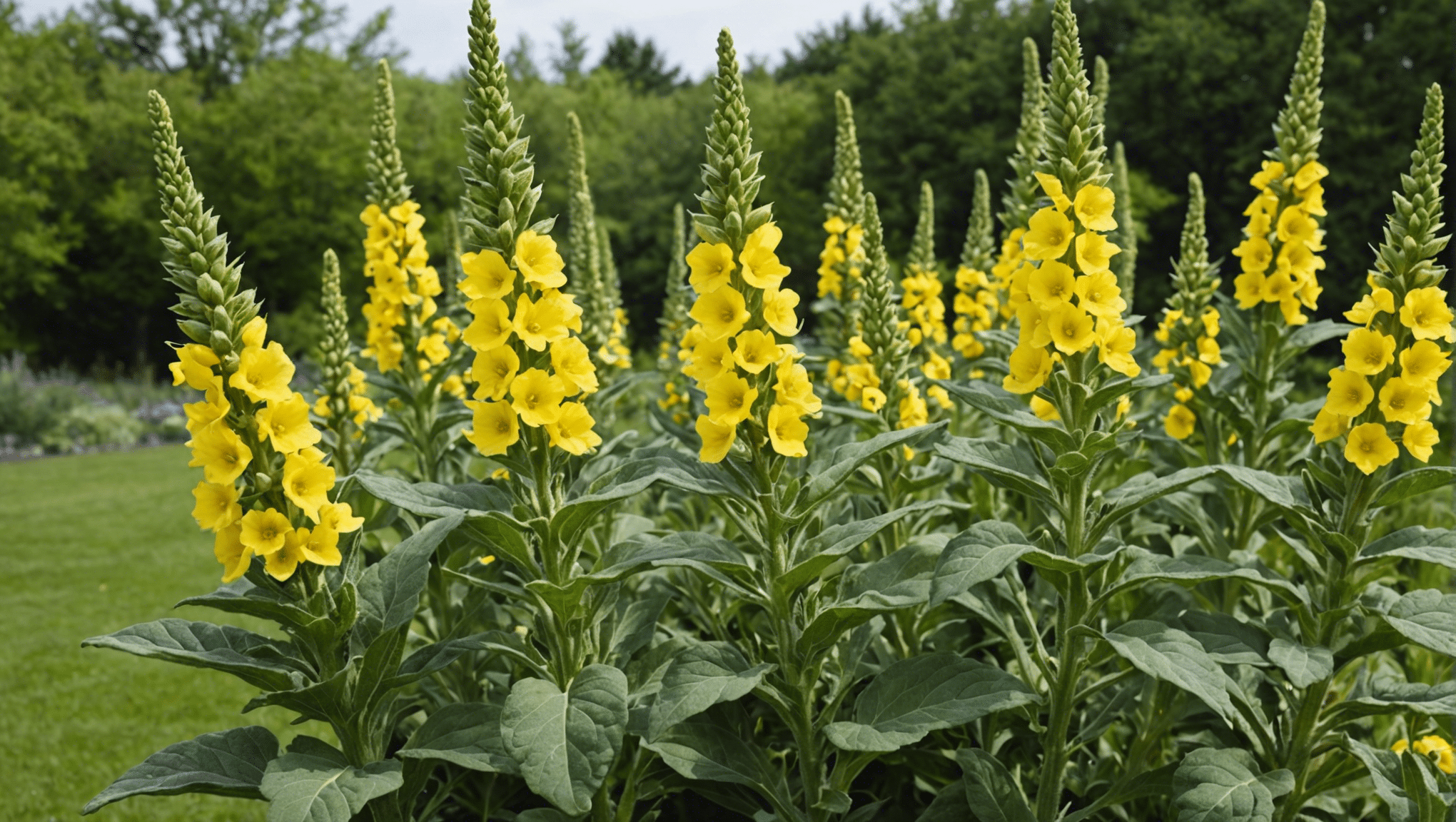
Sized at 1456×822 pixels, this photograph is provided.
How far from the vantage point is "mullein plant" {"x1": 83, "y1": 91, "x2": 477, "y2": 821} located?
1.99 m

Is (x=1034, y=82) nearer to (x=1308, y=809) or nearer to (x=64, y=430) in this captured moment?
(x=1308, y=809)

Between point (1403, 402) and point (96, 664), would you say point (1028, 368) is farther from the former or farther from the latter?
point (96, 664)

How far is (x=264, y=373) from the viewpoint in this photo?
2.05 metres

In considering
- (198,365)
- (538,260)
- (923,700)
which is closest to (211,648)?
(198,365)

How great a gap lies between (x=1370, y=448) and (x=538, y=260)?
2.03 metres

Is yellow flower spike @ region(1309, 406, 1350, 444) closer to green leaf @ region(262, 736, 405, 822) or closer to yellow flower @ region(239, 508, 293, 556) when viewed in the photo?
green leaf @ region(262, 736, 405, 822)

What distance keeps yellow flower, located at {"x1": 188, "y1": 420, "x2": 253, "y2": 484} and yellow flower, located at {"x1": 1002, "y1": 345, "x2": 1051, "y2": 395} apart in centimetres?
176

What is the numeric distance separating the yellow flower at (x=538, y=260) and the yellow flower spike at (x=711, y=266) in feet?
0.99

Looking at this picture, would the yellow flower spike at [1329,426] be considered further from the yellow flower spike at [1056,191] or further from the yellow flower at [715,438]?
the yellow flower at [715,438]

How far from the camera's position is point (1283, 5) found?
1723 centimetres

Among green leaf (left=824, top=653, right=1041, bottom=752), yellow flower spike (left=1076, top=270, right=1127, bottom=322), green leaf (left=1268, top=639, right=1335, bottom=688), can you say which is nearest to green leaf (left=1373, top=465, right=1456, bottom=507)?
green leaf (left=1268, top=639, right=1335, bottom=688)

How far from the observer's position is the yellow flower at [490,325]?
216cm

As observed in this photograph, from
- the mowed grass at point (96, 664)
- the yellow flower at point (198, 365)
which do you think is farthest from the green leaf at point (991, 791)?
the mowed grass at point (96, 664)

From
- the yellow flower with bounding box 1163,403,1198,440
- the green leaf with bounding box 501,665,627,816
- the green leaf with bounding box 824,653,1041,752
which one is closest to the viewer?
the green leaf with bounding box 501,665,627,816
